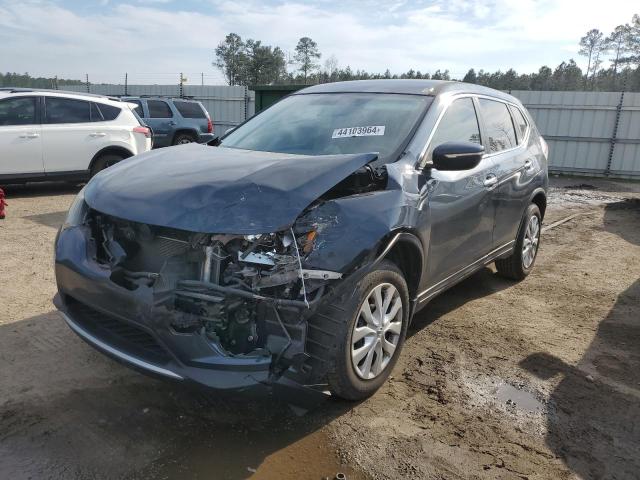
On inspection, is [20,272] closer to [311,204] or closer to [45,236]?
[45,236]

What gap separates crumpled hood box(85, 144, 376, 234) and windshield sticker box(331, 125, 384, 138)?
646 millimetres

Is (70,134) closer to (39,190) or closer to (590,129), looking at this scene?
(39,190)

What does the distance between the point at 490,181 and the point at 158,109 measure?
12.6m

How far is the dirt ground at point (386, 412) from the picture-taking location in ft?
8.47

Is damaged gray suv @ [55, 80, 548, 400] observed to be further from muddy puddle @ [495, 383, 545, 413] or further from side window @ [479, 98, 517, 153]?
side window @ [479, 98, 517, 153]

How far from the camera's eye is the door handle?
4.26 m

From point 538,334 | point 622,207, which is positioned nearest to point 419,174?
point 538,334

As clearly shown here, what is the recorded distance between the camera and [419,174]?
3.41 meters

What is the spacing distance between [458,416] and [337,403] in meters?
0.71

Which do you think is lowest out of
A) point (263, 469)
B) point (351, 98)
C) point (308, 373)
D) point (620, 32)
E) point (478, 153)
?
point (263, 469)

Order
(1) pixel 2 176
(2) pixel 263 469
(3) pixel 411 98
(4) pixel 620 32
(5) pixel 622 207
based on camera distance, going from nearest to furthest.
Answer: (2) pixel 263 469 < (3) pixel 411 98 < (1) pixel 2 176 < (5) pixel 622 207 < (4) pixel 620 32

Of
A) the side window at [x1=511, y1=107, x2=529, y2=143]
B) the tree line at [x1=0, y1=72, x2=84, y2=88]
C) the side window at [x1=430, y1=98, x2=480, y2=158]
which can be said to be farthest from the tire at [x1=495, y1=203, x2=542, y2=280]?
the tree line at [x1=0, y1=72, x2=84, y2=88]

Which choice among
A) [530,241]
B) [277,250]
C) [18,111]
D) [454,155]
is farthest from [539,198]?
[18,111]

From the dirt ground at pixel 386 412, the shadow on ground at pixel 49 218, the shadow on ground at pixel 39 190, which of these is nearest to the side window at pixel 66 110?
the shadow on ground at pixel 39 190
